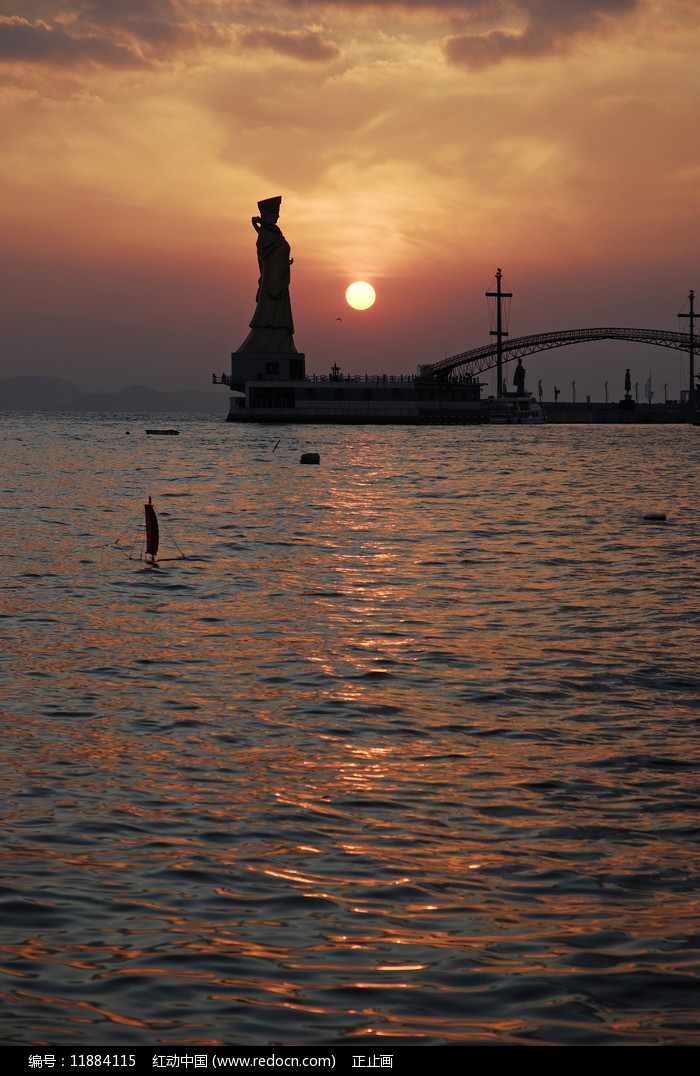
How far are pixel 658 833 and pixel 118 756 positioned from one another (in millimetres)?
4877

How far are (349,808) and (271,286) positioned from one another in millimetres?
171238

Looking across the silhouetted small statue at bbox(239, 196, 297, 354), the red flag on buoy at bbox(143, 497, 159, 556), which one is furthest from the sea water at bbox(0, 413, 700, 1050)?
the silhouetted small statue at bbox(239, 196, 297, 354)

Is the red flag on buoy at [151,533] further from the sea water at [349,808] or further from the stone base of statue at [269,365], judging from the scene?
the stone base of statue at [269,365]

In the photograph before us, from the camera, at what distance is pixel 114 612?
19453 millimetres

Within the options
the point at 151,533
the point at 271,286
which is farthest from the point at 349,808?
the point at 271,286

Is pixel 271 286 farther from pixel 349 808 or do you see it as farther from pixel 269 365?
pixel 349 808

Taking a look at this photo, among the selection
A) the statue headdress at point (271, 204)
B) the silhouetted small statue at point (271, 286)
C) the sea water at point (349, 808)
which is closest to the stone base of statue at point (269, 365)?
the silhouetted small statue at point (271, 286)

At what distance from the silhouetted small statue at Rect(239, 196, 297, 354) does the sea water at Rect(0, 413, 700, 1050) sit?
512 ft

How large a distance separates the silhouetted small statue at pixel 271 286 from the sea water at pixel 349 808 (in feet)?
512

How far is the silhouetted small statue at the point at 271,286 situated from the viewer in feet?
571

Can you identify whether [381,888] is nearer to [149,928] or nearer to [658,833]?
[149,928]

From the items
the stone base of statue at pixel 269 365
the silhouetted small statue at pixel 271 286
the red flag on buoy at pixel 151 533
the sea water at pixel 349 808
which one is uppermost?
the silhouetted small statue at pixel 271 286

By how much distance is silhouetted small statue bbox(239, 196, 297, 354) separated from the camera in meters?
174

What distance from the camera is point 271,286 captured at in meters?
175
